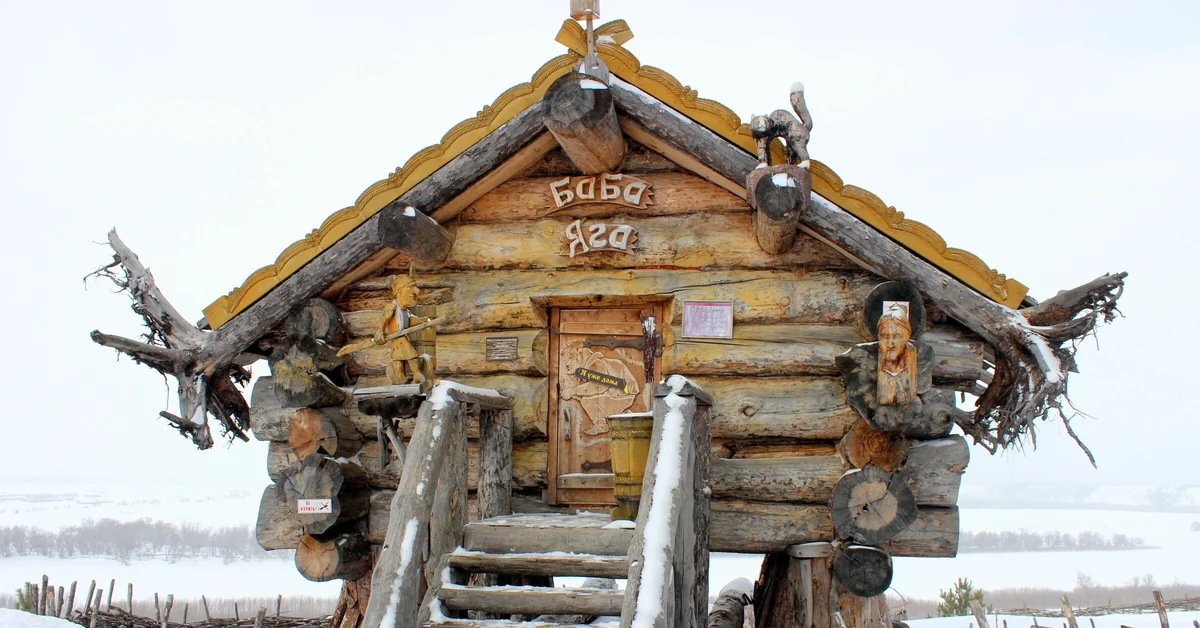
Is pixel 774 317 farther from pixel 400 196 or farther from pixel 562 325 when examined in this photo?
pixel 400 196

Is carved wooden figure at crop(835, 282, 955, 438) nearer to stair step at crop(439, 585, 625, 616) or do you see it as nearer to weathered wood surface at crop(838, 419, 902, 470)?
weathered wood surface at crop(838, 419, 902, 470)

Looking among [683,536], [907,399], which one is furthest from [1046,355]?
[683,536]

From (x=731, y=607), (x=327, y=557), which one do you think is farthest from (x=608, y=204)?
(x=731, y=607)

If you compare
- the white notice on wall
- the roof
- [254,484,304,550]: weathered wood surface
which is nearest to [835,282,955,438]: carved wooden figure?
the roof

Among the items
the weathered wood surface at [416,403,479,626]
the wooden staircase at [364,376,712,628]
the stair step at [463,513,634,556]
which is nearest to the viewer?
the wooden staircase at [364,376,712,628]

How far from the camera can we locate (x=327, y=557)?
7.55m

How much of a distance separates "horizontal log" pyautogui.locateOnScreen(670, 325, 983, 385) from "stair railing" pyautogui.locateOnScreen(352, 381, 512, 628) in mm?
1681

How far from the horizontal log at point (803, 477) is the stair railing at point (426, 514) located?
6.46ft

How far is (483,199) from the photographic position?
8.08 metres

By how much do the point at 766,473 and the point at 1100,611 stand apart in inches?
761

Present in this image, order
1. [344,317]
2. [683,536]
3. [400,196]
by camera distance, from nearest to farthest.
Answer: [683,536] < [400,196] < [344,317]

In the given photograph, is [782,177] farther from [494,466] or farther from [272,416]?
[272,416]

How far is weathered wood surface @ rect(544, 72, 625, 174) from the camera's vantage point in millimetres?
6758

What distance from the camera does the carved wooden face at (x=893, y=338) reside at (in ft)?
21.2
